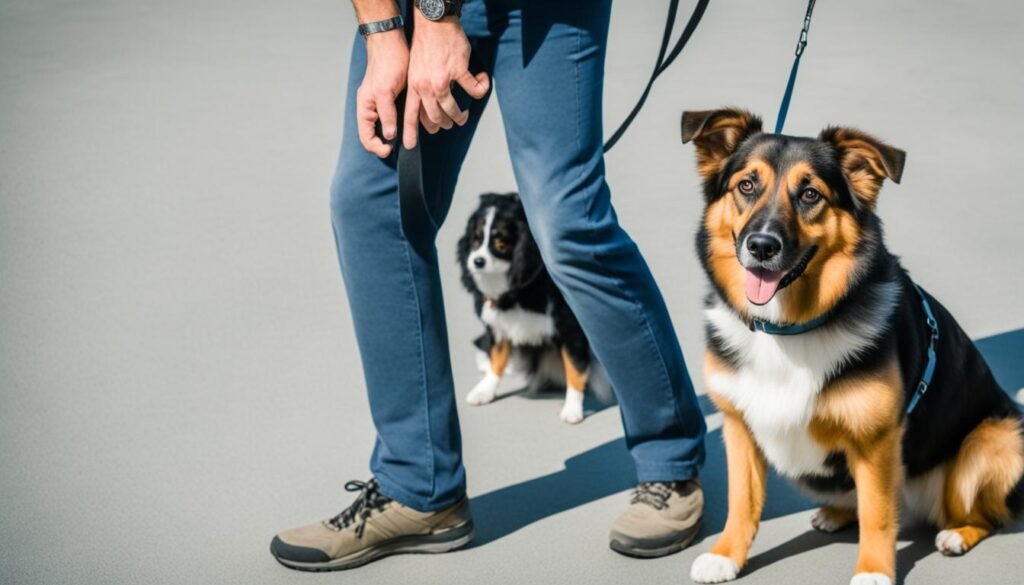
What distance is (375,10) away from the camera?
251 centimetres

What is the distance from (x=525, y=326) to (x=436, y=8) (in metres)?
1.60

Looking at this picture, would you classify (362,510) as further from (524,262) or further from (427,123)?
(524,262)

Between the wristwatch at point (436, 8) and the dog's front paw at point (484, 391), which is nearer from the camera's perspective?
the wristwatch at point (436, 8)

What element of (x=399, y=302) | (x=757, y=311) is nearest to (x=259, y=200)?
(x=399, y=302)

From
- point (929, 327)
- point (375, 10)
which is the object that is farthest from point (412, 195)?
point (929, 327)

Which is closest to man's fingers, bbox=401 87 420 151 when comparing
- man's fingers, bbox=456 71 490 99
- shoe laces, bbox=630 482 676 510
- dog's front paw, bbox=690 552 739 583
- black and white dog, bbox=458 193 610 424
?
man's fingers, bbox=456 71 490 99

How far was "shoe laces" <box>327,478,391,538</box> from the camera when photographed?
9.04ft

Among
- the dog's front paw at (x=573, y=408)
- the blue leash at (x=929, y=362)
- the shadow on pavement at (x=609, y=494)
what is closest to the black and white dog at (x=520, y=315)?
the dog's front paw at (x=573, y=408)

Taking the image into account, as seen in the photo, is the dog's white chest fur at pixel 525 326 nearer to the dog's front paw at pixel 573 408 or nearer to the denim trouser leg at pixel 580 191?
the dog's front paw at pixel 573 408

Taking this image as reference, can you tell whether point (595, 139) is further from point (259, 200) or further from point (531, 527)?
point (259, 200)

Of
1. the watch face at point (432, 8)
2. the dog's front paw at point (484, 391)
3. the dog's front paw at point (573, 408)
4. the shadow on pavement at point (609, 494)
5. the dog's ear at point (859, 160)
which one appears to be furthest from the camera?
the dog's front paw at point (484, 391)

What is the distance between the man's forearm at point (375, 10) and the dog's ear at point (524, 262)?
4.67ft

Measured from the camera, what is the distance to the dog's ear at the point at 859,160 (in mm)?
2553

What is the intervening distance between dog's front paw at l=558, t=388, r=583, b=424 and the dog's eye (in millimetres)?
1281
